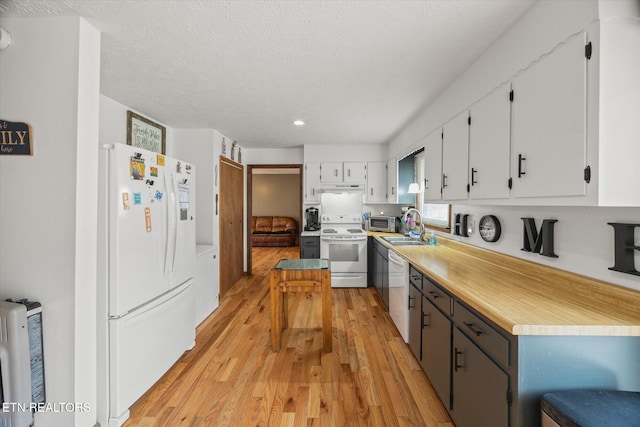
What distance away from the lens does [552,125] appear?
1275 millimetres

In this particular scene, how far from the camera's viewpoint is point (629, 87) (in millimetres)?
1081

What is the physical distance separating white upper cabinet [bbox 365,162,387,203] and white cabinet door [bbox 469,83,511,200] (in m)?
2.89

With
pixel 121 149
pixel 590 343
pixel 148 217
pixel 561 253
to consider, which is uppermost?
pixel 121 149

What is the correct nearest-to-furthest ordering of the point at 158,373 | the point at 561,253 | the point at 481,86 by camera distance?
the point at 561,253 < the point at 481,86 < the point at 158,373

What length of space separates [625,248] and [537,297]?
1.34ft

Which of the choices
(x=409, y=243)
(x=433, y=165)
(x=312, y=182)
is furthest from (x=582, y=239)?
(x=312, y=182)

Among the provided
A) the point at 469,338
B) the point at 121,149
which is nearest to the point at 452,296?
the point at 469,338

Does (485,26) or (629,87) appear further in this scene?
(485,26)

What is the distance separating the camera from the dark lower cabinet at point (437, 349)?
1742mm

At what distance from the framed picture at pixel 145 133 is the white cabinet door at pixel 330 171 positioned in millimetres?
2399

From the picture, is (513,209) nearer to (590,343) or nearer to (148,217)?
(590,343)

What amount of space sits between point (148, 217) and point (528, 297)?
239cm

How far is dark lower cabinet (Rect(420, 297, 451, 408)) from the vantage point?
1742 mm

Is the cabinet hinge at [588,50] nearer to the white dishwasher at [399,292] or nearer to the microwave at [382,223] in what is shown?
the white dishwasher at [399,292]
